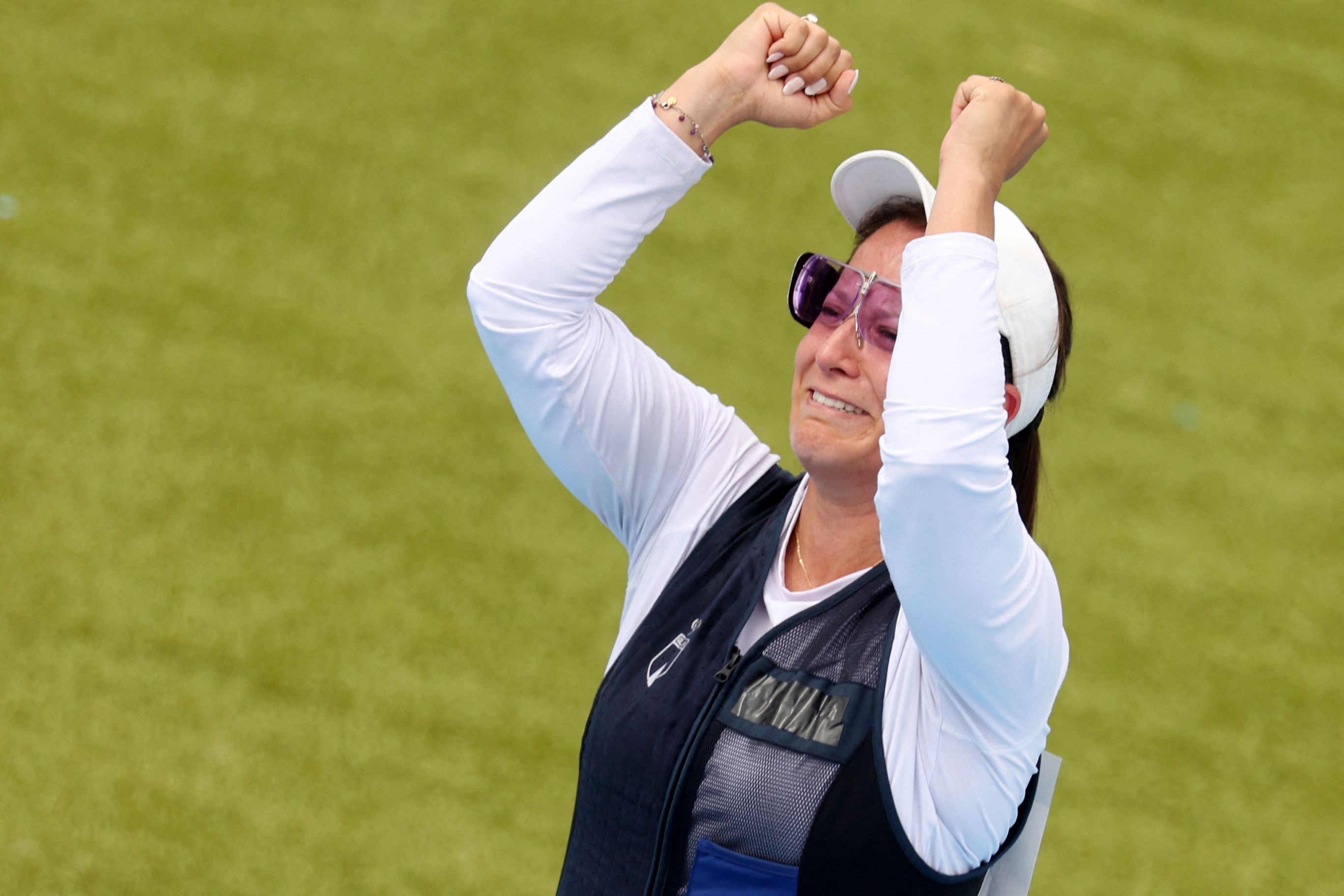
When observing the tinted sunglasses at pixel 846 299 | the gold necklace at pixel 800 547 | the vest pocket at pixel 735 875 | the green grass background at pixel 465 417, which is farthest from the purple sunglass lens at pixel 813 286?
the green grass background at pixel 465 417

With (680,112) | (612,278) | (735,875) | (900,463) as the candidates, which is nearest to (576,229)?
(612,278)

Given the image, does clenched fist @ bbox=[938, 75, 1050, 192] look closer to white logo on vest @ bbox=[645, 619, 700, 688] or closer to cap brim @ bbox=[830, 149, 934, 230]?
cap brim @ bbox=[830, 149, 934, 230]

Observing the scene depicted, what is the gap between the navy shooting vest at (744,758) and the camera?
1.38 m

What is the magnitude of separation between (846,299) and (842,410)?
0.44 ft

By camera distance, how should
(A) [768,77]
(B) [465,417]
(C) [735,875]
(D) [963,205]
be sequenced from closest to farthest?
(D) [963,205], (C) [735,875], (A) [768,77], (B) [465,417]

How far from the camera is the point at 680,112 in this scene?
1.63m

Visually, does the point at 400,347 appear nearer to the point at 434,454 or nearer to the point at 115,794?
the point at 434,454

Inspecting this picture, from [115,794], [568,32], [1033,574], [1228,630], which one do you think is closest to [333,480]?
[115,794]

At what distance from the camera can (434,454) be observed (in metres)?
3.60

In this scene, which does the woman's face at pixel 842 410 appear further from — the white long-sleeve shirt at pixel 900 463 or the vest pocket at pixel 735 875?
the vest pocket at pixel 735 875

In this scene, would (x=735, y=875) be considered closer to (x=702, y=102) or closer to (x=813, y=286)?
(x=813, y=286)

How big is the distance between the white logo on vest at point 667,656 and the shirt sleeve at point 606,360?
0.31 feet

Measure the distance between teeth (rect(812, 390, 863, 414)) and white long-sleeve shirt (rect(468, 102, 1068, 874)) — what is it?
0.52 ft

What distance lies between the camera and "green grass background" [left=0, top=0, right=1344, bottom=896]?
10.2 ft
